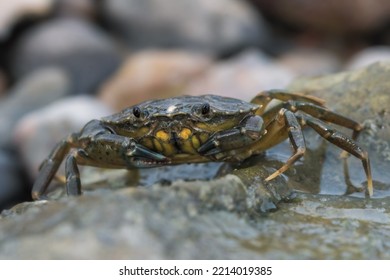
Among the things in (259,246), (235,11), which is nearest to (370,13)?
(235,11)

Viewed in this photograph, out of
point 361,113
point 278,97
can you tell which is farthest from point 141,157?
point 361,113

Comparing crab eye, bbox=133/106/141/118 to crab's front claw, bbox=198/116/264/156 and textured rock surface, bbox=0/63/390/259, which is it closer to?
crab's front claw, bbox=198/116/264/156

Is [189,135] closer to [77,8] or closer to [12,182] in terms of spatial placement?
[12,182]

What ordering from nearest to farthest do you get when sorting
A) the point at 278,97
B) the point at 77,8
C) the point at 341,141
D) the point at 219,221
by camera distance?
the point at 219,221 < the point at 341,141 < the point at 278,97 < the point at 77,8

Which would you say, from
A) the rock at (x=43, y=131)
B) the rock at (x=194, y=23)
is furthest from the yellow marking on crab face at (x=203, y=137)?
the rock at (x=194, y=23)

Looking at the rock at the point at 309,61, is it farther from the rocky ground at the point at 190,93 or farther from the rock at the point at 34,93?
the rock at the point at 34,93

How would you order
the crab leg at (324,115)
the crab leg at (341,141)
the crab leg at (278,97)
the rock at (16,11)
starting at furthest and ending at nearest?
the rock at (16,11) < the crab leg at (278,97) < the crab leg at (324,115) < the crab leg at (341,141)

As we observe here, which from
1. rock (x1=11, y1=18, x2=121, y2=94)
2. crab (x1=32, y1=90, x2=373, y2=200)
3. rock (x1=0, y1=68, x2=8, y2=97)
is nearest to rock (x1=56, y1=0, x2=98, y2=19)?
rock (x1=11, y1=18, x2=121, y2=94)
